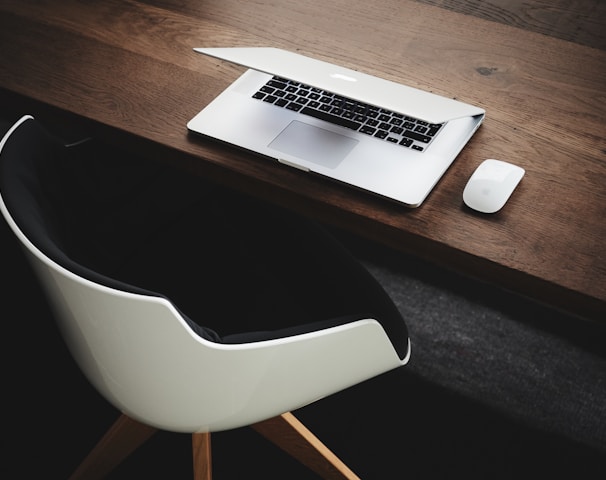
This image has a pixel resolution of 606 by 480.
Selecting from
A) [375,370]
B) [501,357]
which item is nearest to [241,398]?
[375,370]

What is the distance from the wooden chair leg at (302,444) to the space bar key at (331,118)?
1.71 feet

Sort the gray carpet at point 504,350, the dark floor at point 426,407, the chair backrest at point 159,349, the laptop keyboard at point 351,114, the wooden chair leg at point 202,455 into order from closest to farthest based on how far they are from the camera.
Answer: the chair backrest at point 159,349 → the laptop keyboard at point 351,114 → the wooden chair leg at point 202,455 → the dark floor at point 426,407 → the gray carpet at point 504,350

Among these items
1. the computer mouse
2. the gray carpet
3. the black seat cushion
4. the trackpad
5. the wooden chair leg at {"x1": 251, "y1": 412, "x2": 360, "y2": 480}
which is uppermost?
the trackpad

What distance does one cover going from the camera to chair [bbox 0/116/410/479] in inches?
37.1

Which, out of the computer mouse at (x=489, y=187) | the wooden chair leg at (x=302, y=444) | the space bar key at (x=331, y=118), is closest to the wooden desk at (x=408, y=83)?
the computer mouse at (x=489, y=187)

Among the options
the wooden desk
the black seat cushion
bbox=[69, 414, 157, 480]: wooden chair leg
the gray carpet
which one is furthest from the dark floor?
the wooden desk

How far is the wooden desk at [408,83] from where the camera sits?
3.59 ft

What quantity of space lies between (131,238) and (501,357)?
3.04 ft

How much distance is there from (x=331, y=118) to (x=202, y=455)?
25.2 inches

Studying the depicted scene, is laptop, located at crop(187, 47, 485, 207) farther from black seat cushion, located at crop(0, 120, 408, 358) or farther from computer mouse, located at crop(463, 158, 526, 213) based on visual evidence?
black seat cushion, located at crop(0, 120, 408, 358)

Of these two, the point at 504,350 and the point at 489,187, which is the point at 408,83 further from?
the point at 504,350

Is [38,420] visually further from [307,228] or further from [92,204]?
[307,228]

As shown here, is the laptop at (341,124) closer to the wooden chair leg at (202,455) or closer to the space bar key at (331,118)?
the space bar key at (331,118)

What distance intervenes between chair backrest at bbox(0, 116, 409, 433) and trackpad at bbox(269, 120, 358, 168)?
25cm
